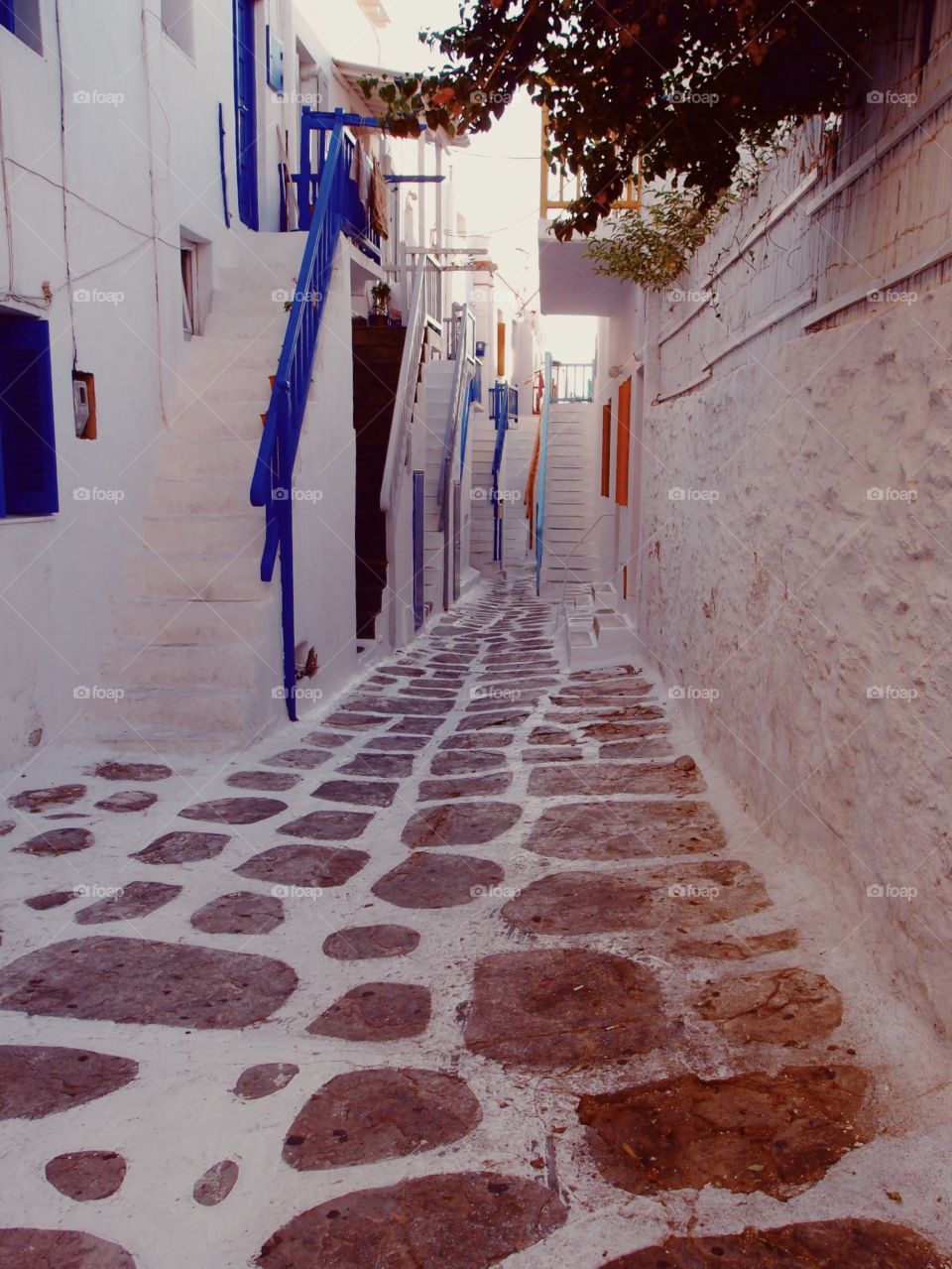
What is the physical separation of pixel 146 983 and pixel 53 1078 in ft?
1.61

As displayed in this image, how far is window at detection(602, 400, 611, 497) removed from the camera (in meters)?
11.5

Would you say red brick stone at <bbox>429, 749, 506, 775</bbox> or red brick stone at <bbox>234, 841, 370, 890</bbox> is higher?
red brick stone at <bbox>234, 841, 370, 890</bbox>

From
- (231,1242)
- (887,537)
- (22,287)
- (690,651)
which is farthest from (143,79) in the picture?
(231,1242)

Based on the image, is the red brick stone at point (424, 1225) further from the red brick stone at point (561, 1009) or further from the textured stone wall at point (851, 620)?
the textured stone wall at point (851, 620)

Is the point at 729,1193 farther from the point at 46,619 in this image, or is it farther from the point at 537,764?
the point at 46,619

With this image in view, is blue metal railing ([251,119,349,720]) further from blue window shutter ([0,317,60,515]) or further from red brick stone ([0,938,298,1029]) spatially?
red brick stone ([0,938,298,1029])

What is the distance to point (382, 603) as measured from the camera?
9.10 meters

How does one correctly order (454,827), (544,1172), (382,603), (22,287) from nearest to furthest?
(544,1172), (454,827), (22,287), (382,603)

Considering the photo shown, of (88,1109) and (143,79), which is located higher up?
(143,79)

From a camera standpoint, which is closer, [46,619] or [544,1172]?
[544,1172]

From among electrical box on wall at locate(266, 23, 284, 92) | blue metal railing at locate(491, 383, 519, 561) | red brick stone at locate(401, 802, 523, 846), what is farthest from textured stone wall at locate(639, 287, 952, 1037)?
blue metal railing at locate(491, 383, 519, 561)

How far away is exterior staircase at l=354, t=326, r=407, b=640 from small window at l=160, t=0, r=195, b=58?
3453 millimetres

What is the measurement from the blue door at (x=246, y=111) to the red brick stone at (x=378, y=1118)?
8.65 metres

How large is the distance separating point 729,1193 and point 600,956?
1.04 meters
